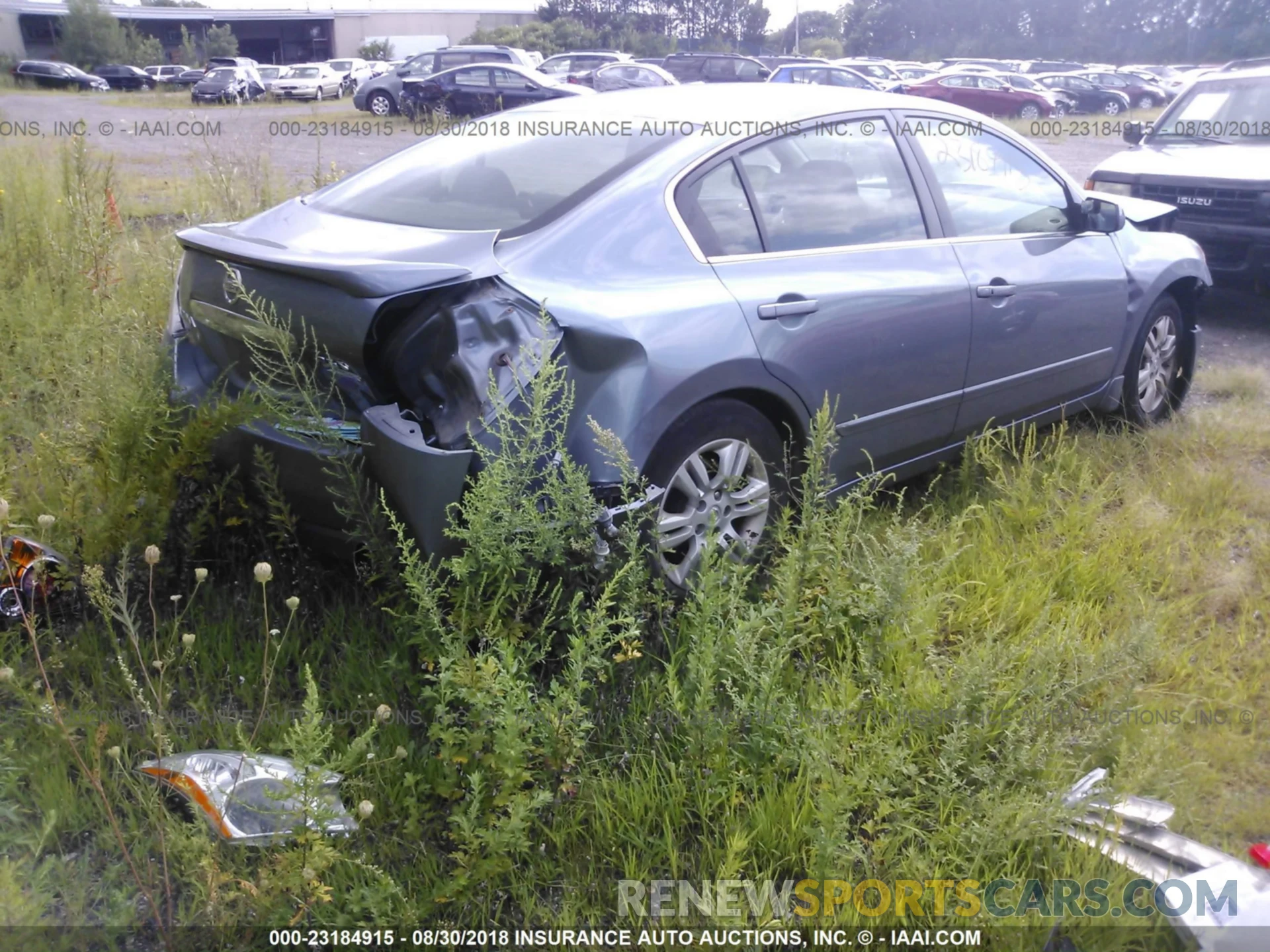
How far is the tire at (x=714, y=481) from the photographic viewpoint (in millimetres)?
3021

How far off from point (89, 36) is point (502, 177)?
39.8 meters

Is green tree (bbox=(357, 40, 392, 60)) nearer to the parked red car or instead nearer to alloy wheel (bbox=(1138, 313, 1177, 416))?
the parked red car

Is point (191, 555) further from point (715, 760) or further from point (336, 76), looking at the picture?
point (336, 76)

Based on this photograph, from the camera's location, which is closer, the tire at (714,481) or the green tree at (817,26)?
the tire at (714,481)

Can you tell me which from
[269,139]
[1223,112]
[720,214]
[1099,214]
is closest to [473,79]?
[269,139]

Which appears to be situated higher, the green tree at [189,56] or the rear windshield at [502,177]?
the green tree at [189,56]

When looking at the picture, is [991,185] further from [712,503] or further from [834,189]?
[712,503]

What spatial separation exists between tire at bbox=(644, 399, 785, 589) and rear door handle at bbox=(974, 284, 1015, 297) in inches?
45.6

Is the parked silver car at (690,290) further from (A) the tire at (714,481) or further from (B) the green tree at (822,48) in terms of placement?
(B) the green tree at (822,48)

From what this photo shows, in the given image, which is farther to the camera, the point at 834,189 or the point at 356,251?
the point at 834,189

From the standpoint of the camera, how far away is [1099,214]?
4543 mm

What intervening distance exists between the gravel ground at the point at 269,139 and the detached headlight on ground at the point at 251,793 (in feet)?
12.0

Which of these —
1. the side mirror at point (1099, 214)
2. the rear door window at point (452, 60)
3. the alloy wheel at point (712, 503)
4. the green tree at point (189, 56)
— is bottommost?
the alloy wheel at point (712, 503)

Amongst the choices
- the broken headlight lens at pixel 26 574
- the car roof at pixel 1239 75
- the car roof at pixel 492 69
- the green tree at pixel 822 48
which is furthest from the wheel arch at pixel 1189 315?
the green tree at pixel 822 48
